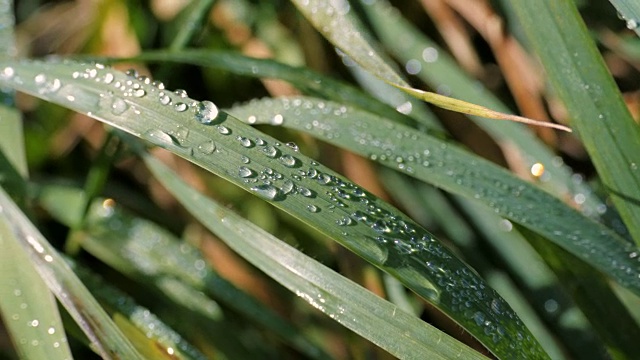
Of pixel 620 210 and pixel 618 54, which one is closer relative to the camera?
pixel 620 210

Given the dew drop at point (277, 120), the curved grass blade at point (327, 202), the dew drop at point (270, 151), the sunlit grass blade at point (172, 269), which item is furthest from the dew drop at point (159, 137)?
the sunlit grass blade at point (172, 269)

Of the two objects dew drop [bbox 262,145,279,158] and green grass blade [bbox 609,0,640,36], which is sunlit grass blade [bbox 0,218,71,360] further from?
green grass blade [bbox 609,0,640,36]

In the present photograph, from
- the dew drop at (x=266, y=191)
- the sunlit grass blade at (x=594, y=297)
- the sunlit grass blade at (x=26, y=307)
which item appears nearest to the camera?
the dew drop at (x=266, y=191)

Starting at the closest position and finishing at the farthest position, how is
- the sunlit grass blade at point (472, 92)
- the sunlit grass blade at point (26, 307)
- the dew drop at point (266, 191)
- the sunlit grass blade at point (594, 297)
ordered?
the dew drop at point (266, 191), the sunlit grass blade at point (26, 307), the sunlit grass blade at point (594, 297), the sunlit grass blade at point (472, 92)

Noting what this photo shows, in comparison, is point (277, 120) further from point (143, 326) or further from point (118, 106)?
point (143, 326)

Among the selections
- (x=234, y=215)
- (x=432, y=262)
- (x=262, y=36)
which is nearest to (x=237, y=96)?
(x=262, y=36)

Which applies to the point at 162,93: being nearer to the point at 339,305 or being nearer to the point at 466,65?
the point at 339,305

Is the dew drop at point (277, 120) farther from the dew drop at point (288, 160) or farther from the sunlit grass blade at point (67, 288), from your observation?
the sunlit grass blade at point (67, 288)
